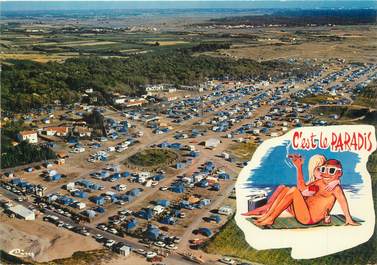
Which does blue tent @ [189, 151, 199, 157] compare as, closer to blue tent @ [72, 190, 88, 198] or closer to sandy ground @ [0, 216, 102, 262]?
blue tent @ [72, 190, 88, 198]

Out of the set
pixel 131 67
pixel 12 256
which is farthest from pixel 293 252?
pixel 131 67

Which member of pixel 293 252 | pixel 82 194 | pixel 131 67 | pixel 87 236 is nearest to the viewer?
pixel 293 252

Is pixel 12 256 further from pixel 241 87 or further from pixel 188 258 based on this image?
pixel 241 87

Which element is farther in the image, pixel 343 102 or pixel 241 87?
pixel 241 87

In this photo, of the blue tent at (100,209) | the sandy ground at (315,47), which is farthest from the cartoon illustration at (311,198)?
→ the sandy ground at (315,47)

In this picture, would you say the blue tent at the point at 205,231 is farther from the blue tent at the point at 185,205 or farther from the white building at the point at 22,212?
the white building at the point at 22,212

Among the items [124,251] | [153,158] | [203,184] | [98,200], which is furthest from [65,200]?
[153,158]

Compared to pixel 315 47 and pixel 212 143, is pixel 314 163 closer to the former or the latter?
pixel 212 143
